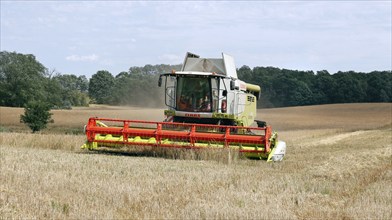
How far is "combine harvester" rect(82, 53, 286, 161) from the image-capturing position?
11.8 metres

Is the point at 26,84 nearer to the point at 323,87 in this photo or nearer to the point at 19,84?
the point at 19,84

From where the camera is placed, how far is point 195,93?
14328 mm

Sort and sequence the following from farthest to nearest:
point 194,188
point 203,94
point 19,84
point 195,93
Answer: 1. point 19,84
2. point 195,93
3. point 203,94
4. point 194,188

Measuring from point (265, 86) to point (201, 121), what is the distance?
64327 mm

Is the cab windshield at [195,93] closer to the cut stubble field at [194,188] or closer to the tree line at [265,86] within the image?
the cut stubble field at [194,188]

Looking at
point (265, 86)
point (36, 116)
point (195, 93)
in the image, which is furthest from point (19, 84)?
point (195, 93)

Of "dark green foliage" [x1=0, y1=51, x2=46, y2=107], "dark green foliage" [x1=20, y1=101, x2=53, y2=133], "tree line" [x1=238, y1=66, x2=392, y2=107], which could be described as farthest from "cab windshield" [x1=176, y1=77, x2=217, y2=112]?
"tree line" [x1=238, y1=66, x2=392, y2=107]

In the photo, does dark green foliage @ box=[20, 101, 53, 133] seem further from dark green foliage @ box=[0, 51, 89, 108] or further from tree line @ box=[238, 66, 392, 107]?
tree line @ box=[238, 66, 392, 107]

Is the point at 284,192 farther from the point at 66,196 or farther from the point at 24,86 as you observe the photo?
the point at 24,86

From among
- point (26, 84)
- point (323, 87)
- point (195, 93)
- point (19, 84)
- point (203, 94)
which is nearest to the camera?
point (203, 94)

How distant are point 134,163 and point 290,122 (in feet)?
109

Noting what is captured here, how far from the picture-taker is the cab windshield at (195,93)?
46.5 feet

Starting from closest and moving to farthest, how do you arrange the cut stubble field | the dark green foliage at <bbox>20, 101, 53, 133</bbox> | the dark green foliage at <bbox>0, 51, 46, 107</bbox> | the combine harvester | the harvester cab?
1. the cut stubble field
2. the combine harvester
3. the harvester cab
4. the dark green foliage at <bbox>20, 101, 53, 133</bbox>
5. the dark green foliage at <bbox>0, 51, 46, 107</bbox>

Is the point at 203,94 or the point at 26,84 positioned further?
the point at 26,84
